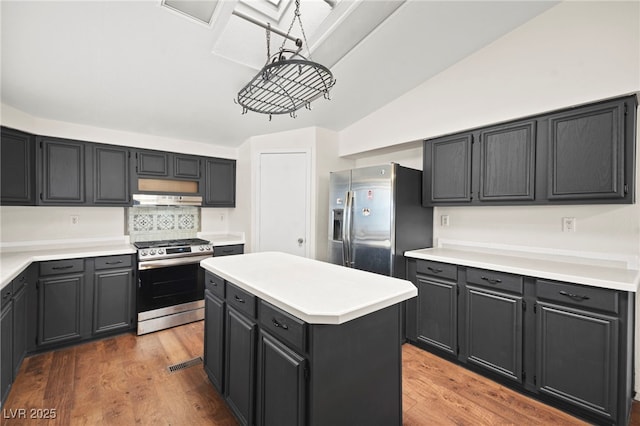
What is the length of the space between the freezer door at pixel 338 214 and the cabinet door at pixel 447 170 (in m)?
0.86

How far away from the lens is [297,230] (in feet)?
12.5

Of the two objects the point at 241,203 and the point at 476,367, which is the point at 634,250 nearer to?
the point at 476,367

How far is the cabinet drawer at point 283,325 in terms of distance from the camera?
1255mm

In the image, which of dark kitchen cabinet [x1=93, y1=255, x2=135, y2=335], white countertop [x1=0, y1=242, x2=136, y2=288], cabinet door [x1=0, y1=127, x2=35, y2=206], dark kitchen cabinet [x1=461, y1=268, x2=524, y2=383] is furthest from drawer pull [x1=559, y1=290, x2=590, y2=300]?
cabinet door [x1=0, y1=127, x2=35, y2=206]

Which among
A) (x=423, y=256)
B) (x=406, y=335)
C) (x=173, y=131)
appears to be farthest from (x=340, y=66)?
(x=406, y=335)

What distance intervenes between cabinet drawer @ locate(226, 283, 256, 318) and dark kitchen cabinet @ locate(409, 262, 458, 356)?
5.84 feet

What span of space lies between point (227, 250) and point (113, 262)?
125 cm

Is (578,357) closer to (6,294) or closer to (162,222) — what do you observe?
(6,294)

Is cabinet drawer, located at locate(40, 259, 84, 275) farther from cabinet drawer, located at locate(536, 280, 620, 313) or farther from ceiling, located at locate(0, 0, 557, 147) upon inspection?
cabinet drawer, located at locate(536, 280, 620, 313)

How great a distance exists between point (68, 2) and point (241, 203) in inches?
106

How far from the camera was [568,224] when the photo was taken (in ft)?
7.71

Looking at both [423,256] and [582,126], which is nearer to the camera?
[582,126]

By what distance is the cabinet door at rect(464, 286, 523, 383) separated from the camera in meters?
2.15

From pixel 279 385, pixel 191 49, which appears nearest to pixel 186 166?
pixel 191 49
